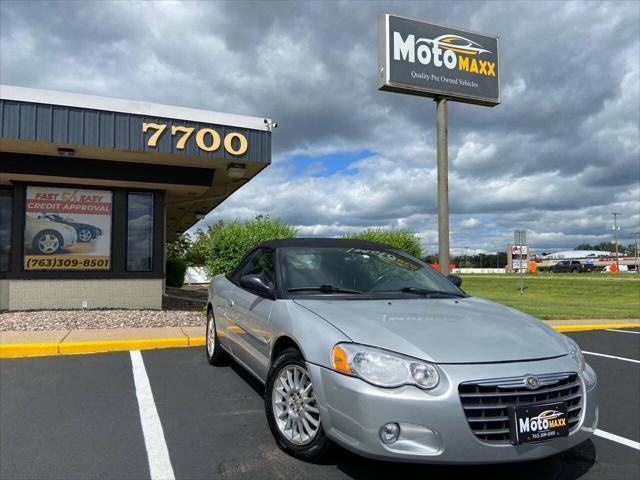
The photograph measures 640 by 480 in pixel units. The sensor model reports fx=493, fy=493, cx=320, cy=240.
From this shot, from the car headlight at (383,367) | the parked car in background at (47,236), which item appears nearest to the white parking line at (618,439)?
the car headlight at (383,367)

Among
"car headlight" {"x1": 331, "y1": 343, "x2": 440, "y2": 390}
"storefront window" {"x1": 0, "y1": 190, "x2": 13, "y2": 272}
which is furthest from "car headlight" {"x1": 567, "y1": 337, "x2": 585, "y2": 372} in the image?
"storefront window" {"x1": 0, "y1": 190, "x2": 13, "y2": 272}

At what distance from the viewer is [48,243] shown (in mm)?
10367

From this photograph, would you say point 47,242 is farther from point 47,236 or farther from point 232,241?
point 232,241

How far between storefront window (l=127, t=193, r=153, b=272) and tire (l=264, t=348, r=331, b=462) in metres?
8.35

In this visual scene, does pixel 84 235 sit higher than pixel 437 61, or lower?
lower

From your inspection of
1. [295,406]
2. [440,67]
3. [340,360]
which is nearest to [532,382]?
[340,360]

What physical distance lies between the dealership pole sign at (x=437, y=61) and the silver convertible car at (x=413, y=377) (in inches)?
345

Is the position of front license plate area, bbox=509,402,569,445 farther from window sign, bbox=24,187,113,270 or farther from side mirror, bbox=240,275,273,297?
window sign, bbox=24,187,113,270

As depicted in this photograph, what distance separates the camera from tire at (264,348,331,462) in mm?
3072

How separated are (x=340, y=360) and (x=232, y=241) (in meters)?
Answer: 7.55

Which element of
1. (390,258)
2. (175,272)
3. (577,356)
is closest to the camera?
(577,356)

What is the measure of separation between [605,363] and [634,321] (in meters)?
6.12

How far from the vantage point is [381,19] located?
11391 millimetres

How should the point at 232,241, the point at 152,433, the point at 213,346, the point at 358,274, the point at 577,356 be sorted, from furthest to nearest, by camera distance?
the point at 232,241 < the point at 213,346 < the point at 358,274 < the point at 152,433 < the point at 577,356
